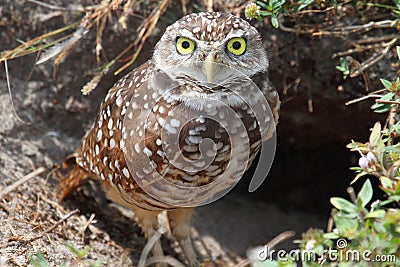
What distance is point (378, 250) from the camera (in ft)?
5.38

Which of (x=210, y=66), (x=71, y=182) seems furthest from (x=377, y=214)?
(x=71, y=182)

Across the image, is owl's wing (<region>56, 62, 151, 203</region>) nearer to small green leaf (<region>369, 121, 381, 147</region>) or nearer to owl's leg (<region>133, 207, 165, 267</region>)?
owl's leg (<region>133, 207, 165, 267</region>)

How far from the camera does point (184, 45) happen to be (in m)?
2.43

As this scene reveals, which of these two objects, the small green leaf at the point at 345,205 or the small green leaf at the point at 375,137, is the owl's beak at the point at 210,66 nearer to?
the small green leaf at the point at 375,137

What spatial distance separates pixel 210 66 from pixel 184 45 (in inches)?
7.9

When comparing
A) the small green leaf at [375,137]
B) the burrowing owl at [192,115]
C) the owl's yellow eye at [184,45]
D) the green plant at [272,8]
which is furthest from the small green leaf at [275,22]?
the small green leaf at [375,137]

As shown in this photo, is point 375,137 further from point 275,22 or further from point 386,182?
point 275,22

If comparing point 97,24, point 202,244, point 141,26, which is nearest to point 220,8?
point 141,26

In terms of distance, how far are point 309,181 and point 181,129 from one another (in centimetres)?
275

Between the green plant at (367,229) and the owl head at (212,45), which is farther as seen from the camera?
the owl head at (212,45)

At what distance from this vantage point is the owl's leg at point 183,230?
3.16 metres

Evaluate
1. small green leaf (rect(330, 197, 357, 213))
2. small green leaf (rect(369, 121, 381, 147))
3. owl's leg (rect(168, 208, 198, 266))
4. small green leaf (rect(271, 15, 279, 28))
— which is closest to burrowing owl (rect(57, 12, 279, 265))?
small green leaf (rect(271, 15, 279, 28))

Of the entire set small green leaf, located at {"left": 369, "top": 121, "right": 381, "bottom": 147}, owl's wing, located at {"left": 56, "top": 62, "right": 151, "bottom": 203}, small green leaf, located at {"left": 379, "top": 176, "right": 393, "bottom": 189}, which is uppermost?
small green leaf, located at {"left": 369, "top": 121, "right": 381, "bottom": 147}

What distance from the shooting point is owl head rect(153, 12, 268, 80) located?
7.72ft
